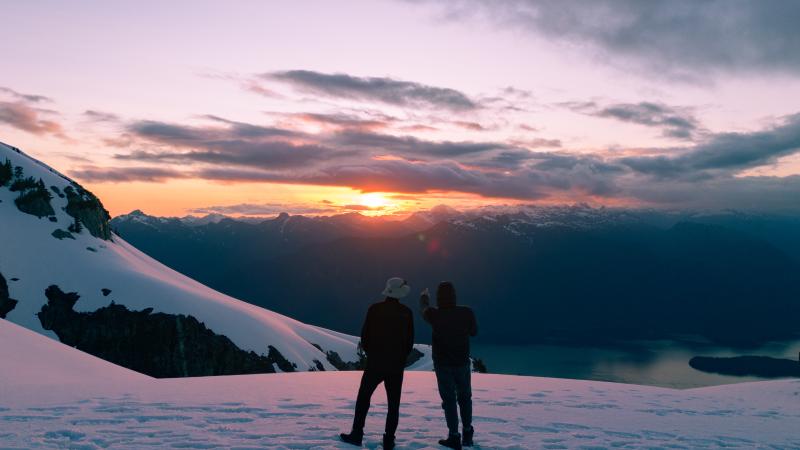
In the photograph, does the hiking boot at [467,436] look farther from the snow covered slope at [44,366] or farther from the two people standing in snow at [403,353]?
the snow covered slope at [44,366]

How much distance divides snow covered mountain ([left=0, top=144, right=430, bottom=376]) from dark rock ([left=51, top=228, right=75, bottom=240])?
194mm

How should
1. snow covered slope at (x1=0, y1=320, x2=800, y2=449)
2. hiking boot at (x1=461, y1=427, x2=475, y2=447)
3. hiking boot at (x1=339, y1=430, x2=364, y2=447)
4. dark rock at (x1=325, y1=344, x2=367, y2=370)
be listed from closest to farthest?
hiking boot at (x1=339, y1=430, x2=364, y2=447) → snow covered slope at (x1=0, y1=320, x2=800, y2=449) → hiking boot at (x1=461, y1=427, x2=475, y2=447) → dark rock at (x1=325, y1=344, x2=367, y2=370)

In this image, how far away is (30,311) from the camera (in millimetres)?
68125

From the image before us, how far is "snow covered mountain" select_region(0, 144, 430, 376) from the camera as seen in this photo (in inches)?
2675

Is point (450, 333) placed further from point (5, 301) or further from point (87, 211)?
point (87, 211)

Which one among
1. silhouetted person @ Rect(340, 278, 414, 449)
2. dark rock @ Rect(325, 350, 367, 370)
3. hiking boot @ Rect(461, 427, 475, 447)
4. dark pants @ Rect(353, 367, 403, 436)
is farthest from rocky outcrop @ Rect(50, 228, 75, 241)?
hiking boot @ Rect(461, 427, 475, 447)

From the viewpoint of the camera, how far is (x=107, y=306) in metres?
70.9

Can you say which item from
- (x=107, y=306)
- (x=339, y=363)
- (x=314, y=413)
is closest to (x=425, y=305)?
(x=314, y=413)

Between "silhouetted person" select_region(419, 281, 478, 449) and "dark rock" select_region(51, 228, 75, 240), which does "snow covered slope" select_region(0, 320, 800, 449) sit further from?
"dark rock" select_region(51, 228, 75, 240)

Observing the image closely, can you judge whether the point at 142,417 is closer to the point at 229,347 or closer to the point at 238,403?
the point at 238,403

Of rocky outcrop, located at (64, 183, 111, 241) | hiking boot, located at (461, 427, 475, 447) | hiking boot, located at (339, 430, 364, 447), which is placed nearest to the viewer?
hiking boot, located at (339, 430, 364, 447)

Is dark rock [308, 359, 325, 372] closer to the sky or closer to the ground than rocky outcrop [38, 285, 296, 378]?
closer to the ground

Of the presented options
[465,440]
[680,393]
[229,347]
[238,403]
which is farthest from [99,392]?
[229,347]

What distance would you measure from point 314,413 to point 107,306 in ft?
224
